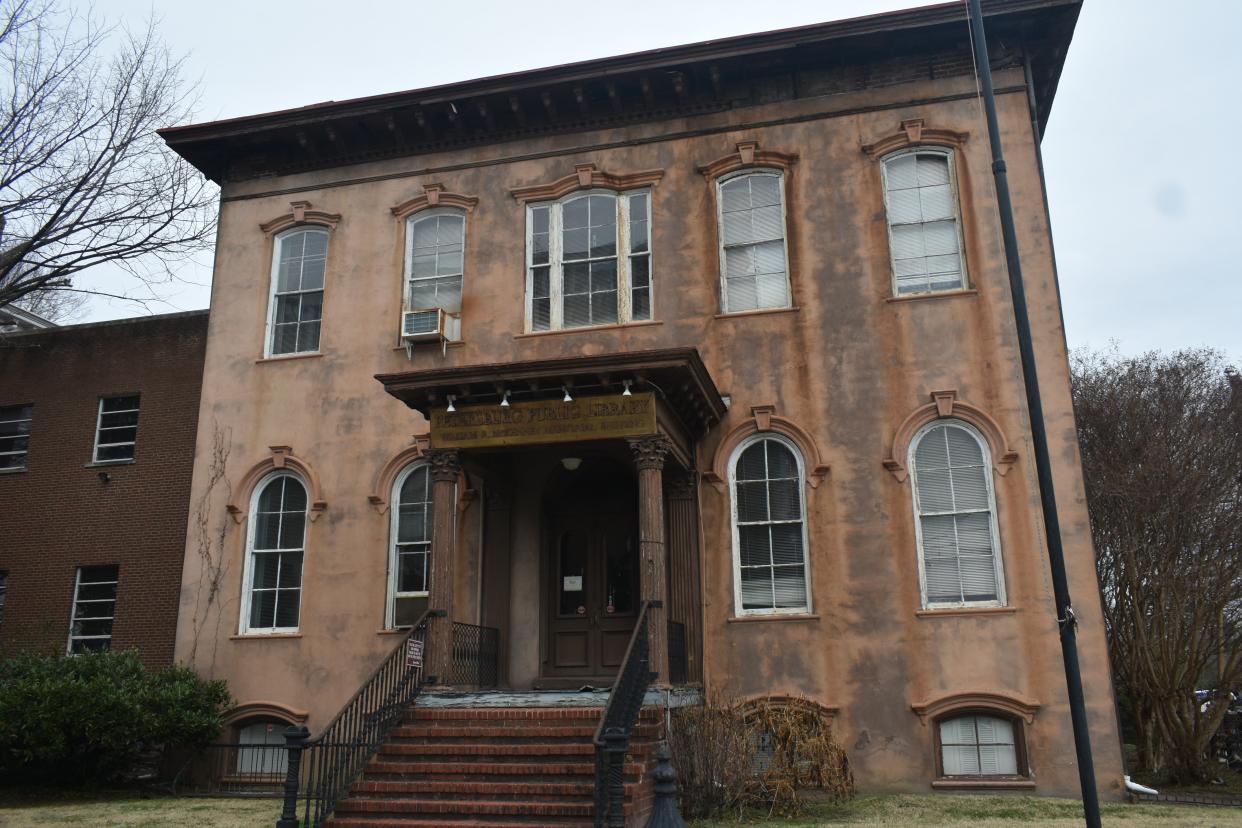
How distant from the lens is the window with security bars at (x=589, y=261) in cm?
1411

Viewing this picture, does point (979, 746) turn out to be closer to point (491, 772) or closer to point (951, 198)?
point (491, 772)

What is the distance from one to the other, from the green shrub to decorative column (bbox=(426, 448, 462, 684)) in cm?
398

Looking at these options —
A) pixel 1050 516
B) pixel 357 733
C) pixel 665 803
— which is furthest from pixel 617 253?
pixel 665 803

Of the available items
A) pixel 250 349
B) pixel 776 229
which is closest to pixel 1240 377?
pixel 776 229

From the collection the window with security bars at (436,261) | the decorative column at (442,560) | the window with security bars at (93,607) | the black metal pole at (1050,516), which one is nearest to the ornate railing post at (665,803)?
the black metal pole at (1050,516)

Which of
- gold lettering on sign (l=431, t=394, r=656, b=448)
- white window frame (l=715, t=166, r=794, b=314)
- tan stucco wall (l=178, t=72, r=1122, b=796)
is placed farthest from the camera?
white window frame (l=715, t=166, r=794, b=314)

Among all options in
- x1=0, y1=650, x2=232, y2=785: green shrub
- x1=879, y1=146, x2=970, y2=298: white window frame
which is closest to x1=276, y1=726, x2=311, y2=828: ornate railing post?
x1=0, y1=650, x2=232, y2=785: green shrub

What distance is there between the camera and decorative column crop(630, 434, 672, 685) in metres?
10.8

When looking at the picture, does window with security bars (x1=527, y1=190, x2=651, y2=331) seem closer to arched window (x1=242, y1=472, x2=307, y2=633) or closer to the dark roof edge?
the dark roof edge

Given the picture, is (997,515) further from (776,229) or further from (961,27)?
(961,27)

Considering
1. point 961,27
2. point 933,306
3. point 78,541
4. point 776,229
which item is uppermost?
point 961,27

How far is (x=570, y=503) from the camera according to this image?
1384 centimetres

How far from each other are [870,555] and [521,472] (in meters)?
4.66

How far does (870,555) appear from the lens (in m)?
12.4
